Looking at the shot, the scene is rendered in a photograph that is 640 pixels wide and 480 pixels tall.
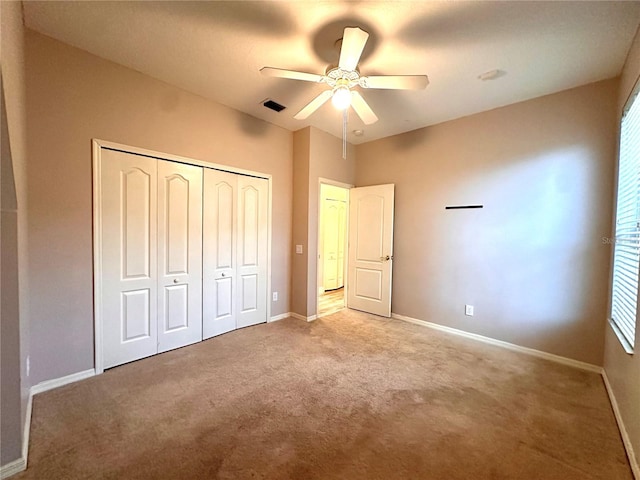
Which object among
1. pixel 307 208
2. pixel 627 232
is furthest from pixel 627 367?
pixel 307 208

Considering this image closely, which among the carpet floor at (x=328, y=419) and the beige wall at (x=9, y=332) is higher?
the beige wall at (x=9, y=332)

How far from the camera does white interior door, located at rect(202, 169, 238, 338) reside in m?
3.26

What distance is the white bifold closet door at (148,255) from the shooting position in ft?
8.29

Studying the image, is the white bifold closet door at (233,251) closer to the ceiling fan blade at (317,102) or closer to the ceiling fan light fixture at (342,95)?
the ceiling fan blade at (317,102)

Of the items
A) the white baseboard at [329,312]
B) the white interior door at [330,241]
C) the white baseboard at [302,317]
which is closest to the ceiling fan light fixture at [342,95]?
the white baseboard at [302,317]

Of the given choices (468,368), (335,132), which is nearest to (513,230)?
(468,368)

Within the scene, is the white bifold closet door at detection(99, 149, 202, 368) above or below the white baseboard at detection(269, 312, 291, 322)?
above

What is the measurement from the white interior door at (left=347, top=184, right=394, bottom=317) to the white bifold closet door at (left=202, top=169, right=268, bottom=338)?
1.59 m

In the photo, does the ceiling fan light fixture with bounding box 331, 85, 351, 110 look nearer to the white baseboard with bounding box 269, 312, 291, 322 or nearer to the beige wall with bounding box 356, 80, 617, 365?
the beige wall with bounding box 356, 80, 617, 365

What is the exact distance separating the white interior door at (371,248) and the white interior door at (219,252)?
2.06 metres

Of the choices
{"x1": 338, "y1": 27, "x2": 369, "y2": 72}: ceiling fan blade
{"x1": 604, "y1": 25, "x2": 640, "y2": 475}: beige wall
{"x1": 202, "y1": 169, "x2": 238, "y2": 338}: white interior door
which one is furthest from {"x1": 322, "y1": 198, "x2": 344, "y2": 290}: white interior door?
{"x1": 604, "y1": 25, "x2": 640, "y2": 475}: beige wall

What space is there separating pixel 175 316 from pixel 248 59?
2758mm

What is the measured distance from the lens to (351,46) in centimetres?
175

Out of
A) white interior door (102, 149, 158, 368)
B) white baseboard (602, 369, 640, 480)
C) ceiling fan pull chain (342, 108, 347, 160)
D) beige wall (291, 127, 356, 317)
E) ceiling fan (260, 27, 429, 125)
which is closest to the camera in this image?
white baseboard (602, 369, 640, 480)
